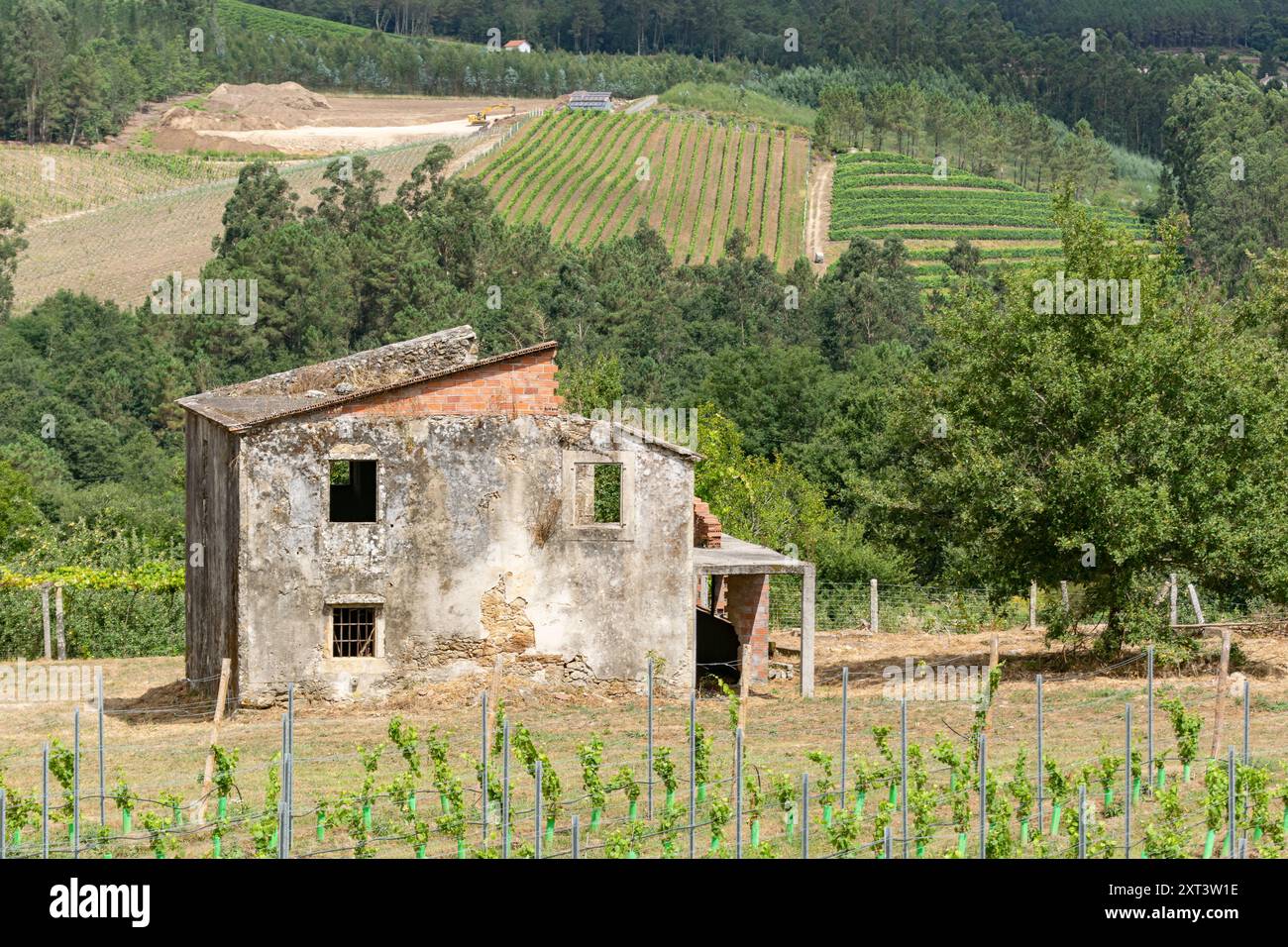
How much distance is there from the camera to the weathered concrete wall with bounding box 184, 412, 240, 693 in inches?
1097

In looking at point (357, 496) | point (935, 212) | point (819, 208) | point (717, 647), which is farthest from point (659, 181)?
point (717, 647)

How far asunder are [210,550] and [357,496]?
3.25 meters

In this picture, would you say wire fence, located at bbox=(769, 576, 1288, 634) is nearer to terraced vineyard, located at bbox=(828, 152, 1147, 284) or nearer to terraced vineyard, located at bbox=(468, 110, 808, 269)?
terraced vineyard, located at bbox=(828, 152, 1147, 284)

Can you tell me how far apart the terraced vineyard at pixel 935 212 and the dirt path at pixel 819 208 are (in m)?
0.64

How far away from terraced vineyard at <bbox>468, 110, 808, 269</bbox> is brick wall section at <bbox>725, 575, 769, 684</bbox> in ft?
303

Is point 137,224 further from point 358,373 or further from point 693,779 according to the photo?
point 693,779

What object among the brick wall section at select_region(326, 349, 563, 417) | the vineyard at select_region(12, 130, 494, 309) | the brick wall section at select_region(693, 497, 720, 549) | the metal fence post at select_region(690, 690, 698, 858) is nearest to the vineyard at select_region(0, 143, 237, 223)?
the vineyard at select_region(12, 130, 494, 309)

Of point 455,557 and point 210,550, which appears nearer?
point 455,557

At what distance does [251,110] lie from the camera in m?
175

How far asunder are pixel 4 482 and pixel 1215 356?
38489 millimetres

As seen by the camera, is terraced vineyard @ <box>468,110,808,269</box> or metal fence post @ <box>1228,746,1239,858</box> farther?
terraced vineyard @ <box>468,110,808,269</box>

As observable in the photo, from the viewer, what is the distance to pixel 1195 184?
140250mm
